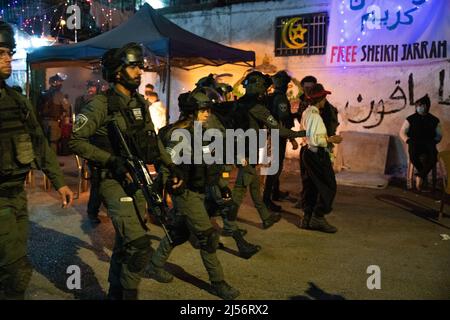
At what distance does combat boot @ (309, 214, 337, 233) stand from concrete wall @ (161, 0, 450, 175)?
15.6 ft

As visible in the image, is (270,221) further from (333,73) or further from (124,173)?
(333,73)

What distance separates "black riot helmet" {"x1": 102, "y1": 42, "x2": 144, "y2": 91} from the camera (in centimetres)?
349

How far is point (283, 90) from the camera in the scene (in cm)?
677

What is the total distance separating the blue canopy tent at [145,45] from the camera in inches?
315

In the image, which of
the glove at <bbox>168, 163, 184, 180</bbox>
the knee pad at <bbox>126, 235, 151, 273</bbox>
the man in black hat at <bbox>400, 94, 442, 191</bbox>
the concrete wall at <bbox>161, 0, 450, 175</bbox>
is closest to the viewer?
the knee pad at <bbox>126, 235, 151, 273</bbox>

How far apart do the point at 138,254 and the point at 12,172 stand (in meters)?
1.02

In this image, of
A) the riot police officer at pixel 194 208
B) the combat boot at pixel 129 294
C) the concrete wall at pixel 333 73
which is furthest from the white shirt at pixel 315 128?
the concrete wall at pixel 333 73

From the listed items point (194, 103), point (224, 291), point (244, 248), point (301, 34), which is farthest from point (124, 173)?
point (301, 34)

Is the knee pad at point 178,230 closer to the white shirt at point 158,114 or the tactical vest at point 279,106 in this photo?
the tactical vest at point 279,106

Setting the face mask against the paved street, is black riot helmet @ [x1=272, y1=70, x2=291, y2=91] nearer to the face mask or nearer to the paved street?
the paved street

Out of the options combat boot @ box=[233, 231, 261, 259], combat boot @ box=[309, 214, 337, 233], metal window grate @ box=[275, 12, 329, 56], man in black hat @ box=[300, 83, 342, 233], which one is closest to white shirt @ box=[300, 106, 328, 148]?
man in black hat @ box=[300, 83, 342, 233]
